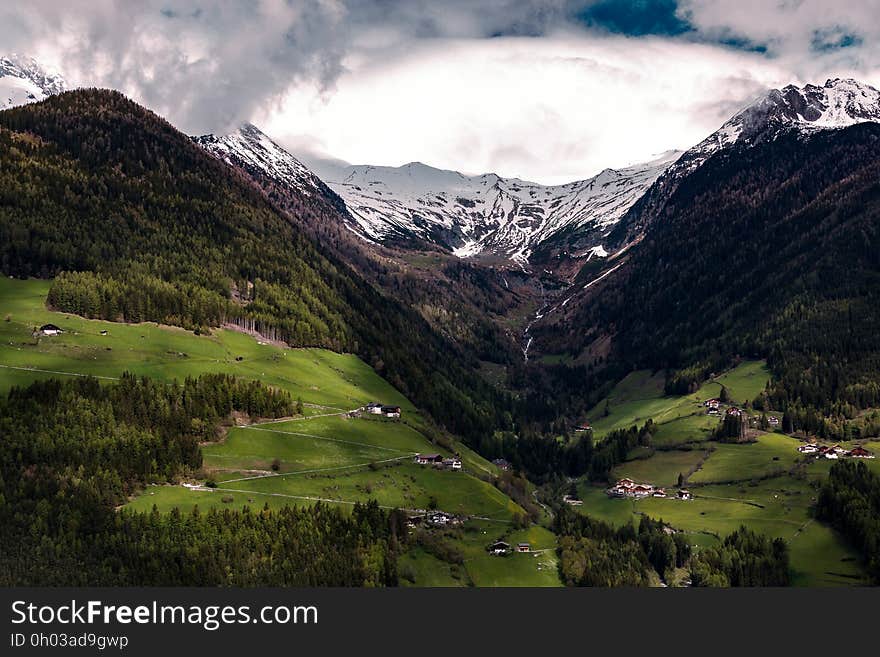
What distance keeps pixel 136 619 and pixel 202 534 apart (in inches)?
2502

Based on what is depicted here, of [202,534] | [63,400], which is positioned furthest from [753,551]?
[63,400]

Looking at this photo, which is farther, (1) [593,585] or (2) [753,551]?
(2) [753,551]

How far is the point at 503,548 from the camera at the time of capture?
182 m

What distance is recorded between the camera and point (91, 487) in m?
164

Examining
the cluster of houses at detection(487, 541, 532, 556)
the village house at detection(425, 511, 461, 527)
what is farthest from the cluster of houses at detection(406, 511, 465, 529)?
the cluster of houses at detection(487, 541, 532, 556)

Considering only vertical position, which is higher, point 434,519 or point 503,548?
point 434,519

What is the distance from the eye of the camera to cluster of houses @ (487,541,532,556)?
593ft

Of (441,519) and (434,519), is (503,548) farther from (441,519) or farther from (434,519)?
(434,519)

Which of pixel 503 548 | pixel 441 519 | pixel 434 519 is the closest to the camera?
pixel 503 548

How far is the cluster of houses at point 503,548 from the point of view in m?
181

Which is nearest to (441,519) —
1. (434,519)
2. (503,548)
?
(434,519)

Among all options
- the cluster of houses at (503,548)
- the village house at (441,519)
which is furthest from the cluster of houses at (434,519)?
the cluster of houses at (503,548)

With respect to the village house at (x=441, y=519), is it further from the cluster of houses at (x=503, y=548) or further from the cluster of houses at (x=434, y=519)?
the cluster of houses at (x=503, y=548)

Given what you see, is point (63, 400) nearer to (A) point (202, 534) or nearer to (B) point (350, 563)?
(A) point (202, 534)
